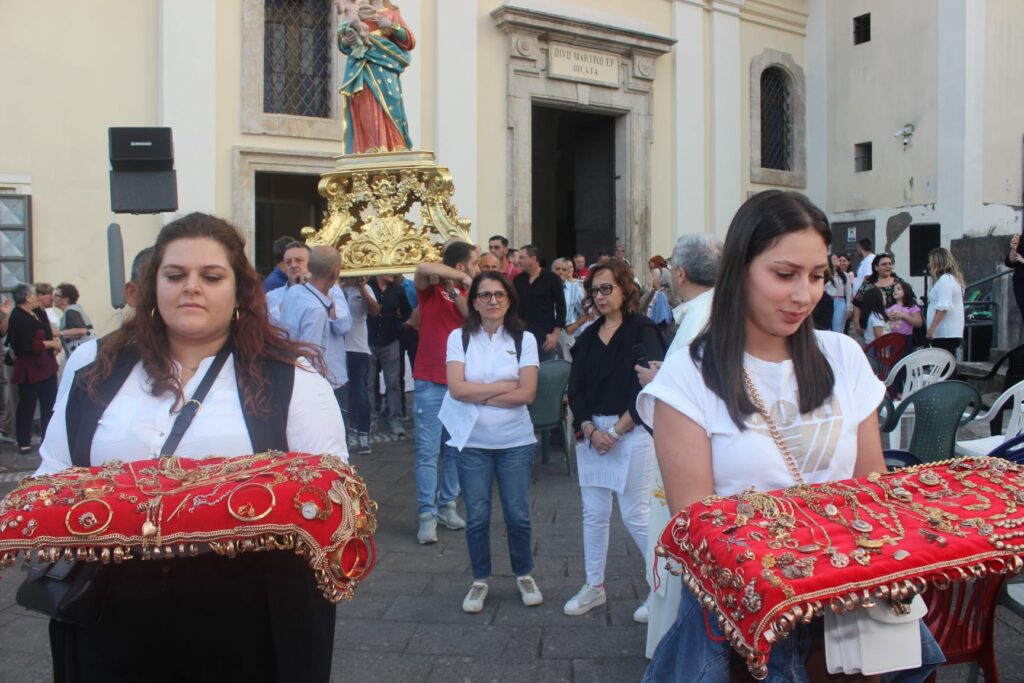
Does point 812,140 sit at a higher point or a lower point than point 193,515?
higher

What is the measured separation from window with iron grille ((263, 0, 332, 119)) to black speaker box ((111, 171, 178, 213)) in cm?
699

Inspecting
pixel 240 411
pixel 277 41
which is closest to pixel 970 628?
pixel 240 411

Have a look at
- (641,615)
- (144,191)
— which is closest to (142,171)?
(144,191)

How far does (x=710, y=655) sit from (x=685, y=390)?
1.93ft

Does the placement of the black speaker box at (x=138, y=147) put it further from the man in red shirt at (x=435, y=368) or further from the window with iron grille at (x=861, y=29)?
the window with iron grille at (x=861, y=29)

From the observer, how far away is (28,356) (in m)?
8.96

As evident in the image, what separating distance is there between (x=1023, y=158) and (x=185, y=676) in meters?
19.3

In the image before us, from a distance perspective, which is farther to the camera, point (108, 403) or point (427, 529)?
point (427, 529)

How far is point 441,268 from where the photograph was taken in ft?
18.6

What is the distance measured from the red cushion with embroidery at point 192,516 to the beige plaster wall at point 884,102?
1782 cm

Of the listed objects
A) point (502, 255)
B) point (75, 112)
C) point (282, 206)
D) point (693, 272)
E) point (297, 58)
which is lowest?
point (693, 272)

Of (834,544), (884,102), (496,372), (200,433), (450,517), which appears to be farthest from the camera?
(884,102)

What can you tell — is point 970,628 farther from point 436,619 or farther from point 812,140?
point 812,140

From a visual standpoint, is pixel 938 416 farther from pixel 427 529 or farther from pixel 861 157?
pixel 861 157
